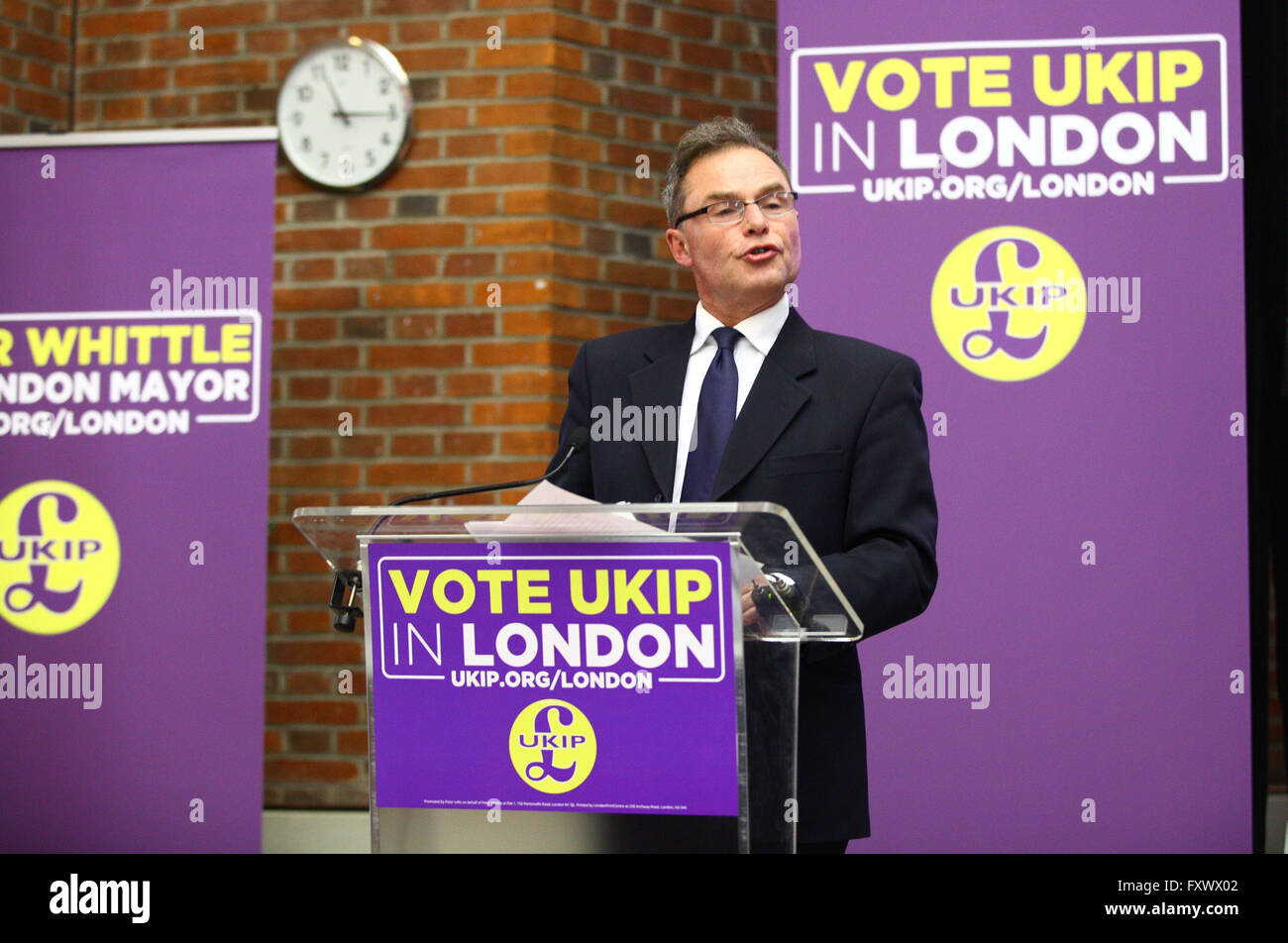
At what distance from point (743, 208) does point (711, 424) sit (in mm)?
303

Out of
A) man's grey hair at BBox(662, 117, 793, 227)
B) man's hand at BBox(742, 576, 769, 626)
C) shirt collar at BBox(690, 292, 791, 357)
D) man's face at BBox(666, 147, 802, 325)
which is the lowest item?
man's hand at BBox(742, 576, 769, 626)

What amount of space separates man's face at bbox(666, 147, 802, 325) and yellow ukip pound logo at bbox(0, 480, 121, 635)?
200 centimetres

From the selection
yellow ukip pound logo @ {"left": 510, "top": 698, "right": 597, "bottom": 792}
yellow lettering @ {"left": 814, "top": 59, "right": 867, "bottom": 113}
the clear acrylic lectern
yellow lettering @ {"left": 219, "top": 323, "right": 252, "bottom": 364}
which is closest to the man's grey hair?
the clear acrylic lectern

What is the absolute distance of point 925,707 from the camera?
3.04 m

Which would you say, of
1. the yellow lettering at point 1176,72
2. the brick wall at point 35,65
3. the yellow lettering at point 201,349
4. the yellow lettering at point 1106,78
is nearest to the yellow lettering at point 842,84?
the yellow lettering at point 1106,78

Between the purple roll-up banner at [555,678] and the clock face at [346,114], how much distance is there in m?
2.66

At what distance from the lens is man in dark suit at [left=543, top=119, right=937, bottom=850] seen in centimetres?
168

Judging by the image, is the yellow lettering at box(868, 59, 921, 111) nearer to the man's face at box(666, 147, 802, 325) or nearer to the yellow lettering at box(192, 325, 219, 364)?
the man's face at box(666, 147, 802, 325)

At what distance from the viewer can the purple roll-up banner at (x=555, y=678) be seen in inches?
53.2

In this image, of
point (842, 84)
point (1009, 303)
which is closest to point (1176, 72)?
point (1009, 303)

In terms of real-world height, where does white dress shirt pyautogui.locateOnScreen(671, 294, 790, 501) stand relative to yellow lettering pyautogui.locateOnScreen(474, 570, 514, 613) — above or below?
above

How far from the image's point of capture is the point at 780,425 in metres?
1.78

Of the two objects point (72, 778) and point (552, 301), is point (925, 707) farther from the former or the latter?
point (72, 778)
